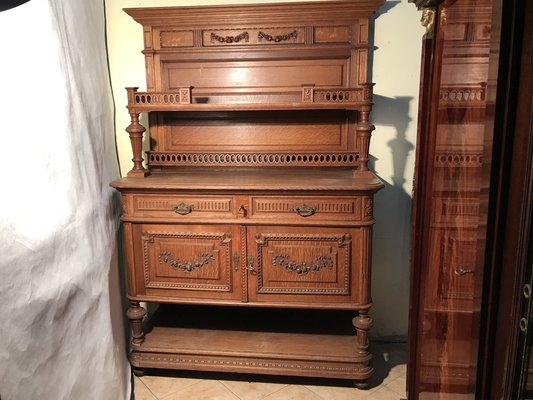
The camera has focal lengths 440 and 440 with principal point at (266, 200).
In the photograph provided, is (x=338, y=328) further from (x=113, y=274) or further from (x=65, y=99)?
(x=65, y=99)

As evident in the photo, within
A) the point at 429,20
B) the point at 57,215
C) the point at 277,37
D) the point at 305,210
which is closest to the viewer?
the point at 429,20

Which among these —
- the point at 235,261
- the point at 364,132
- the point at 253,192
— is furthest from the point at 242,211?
the point at 364,132

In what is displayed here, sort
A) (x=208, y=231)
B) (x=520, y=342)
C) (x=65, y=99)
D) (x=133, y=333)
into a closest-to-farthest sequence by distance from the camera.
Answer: (x=520, y=342) → (x=65, y=99) → (x=208, y=231) → (x=133, y=333)

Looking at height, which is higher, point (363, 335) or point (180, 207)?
point (180, 207)

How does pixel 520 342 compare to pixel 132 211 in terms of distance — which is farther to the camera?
pixel 132 211

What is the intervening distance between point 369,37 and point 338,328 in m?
1.49

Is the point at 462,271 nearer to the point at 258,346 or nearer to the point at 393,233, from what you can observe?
the point at 258,346

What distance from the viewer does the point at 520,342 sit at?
0.70m

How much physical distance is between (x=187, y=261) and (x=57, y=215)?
589mm

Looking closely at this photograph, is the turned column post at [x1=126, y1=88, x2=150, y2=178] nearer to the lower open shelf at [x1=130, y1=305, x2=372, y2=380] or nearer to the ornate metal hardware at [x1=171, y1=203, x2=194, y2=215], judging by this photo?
the ornate metal hardware at [x1=171, y1=203, x2=194, y2=215]

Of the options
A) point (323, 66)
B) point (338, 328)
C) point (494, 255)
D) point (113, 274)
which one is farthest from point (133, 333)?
point (494, 255)

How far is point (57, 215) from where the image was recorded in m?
1.70

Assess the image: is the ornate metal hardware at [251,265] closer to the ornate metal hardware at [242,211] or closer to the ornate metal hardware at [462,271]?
the ornate metal hardware at [242,211]

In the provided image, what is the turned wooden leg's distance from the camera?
2.10 meters
